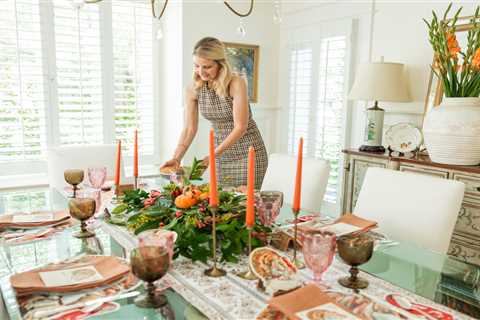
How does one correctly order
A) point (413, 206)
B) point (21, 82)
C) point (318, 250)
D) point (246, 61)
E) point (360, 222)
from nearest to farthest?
point (318, 250) → point (360, 222) → point (413, 206) → point (21, 82) → point (246, 61)

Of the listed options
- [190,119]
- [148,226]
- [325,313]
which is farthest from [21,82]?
[325,313]

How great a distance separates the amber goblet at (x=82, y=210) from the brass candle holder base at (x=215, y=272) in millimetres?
536

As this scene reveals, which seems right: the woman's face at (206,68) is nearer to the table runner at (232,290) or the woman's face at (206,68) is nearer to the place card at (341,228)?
the place card at (341,228)

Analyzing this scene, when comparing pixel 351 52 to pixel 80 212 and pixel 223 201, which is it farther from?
pixel 80 212

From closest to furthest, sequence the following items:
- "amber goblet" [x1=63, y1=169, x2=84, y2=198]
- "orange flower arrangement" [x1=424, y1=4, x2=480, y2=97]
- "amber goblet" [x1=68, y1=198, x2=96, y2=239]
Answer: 1. "amber goblet" [x1=68, y1=198, x2=96, y2=239]
2. "amber goblet" [x1=63, y1=169, x2=84, y2=198]
3. "orange flower arrangement" [x1=424, y1=4, x2=480, y2=97]

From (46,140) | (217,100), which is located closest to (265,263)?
(217,100)

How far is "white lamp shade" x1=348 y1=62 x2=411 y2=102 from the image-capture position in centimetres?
289

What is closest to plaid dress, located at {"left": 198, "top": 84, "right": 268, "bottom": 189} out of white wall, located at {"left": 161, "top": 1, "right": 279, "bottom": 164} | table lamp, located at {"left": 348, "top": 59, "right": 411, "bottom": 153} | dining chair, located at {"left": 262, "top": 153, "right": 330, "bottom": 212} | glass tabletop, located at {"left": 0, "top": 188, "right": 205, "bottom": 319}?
dining chair, located at {"left": 262, "top": 153, "right": 330, "bottom": 212}

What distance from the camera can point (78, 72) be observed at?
11.8 ft

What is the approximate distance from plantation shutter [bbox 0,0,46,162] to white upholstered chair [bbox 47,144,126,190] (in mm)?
1132

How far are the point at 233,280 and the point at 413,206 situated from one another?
3.04 ft

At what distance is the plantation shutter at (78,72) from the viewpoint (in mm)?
3488

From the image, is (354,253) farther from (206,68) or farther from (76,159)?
(76,159)

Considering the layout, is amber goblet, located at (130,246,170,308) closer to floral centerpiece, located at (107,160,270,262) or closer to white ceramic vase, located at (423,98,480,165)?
floral centerpiece, located at (107,160,270,262)
